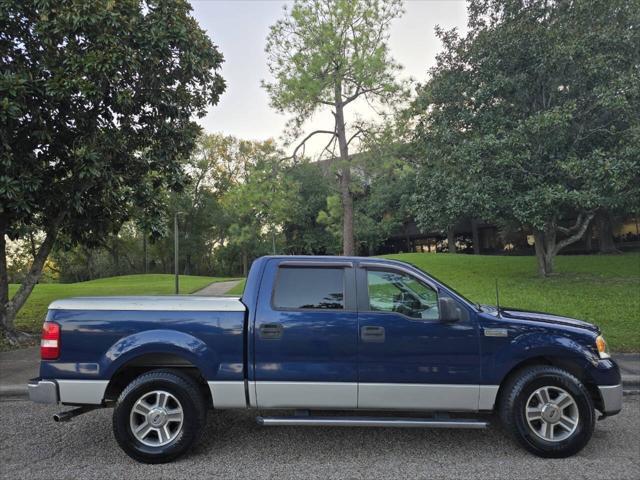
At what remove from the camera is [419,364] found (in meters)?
4.07

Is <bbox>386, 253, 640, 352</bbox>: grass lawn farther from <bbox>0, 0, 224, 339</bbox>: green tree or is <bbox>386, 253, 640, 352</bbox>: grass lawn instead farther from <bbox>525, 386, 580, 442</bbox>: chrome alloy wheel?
<bbox>0, 0, 224, 339</bbox>: green tree

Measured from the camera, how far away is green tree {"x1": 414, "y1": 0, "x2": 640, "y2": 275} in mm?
13891

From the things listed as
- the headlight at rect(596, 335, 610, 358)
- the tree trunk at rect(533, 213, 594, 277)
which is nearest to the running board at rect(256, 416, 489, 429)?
the headlight at rect(596, 335, 610, 358)

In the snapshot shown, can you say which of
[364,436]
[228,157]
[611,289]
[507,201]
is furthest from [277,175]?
[228,157]

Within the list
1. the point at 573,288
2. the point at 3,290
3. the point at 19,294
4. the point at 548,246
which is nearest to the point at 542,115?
the point at 573,288

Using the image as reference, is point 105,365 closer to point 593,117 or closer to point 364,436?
point 364,436

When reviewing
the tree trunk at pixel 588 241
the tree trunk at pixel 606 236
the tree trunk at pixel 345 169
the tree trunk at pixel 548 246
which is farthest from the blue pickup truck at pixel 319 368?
the tree trunk at pixel 588 241

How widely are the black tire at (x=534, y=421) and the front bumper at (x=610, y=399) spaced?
0.16 metres

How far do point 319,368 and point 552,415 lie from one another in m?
2.12

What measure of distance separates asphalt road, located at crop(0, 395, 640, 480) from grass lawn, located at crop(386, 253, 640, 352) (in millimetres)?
4906

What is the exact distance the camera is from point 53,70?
26.3 feet

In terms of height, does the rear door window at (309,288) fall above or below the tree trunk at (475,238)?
below

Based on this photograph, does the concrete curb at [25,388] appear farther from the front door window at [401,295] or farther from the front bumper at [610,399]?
the front door window at [401,295]

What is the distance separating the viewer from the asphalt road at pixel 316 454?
3.72 metres
